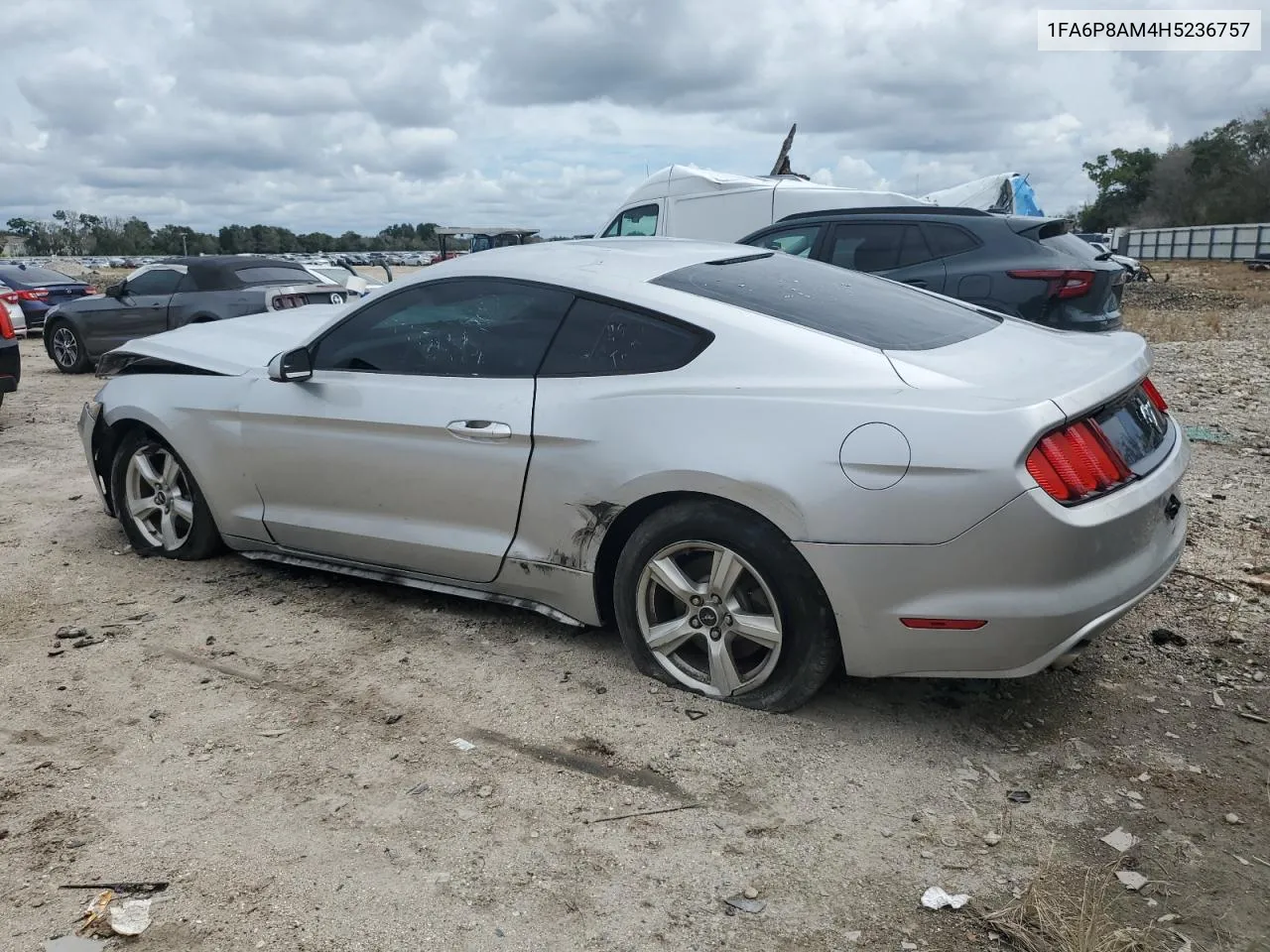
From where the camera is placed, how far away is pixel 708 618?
3.43 metres

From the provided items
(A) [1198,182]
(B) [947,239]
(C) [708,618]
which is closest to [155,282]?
(B) [947,239]

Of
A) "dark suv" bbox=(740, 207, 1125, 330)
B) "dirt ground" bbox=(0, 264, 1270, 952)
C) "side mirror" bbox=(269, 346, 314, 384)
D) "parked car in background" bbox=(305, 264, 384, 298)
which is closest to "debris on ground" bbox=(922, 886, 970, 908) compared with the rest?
"dirt ground" bbox=(0, 264, 1270, 952)

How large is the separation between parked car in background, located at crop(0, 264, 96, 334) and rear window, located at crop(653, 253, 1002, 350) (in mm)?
15859

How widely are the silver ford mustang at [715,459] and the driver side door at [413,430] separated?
1cm

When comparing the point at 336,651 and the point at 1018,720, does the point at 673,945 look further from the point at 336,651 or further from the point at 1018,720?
the point at 336,651

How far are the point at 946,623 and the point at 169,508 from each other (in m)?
3.77

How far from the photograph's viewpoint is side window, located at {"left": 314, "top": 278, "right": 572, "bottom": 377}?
3885 mm

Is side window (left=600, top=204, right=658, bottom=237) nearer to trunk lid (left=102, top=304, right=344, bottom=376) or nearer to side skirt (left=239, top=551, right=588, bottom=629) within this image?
trunk lid (left=102, top=304, right=344, bottom=376)

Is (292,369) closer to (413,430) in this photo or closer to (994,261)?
(413,430)

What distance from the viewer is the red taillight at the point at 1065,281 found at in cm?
784

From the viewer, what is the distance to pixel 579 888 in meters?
2.61

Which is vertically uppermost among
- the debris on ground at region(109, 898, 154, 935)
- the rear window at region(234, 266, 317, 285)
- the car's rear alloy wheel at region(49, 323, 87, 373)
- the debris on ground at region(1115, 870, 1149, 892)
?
the rear window at region(234, 266, 317, 285)

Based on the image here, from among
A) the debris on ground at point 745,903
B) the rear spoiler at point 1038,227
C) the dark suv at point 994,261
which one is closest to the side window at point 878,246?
the dark suv at point 994,261

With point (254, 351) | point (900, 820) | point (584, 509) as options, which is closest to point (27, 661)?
point (254, 351)
